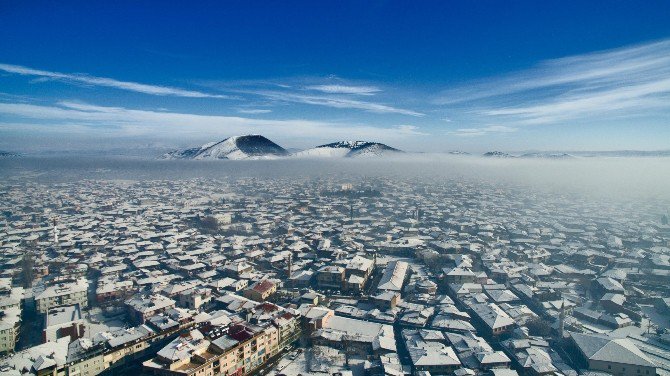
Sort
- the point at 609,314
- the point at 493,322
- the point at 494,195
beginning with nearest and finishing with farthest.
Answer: the point at 493,322, the point at 609,314, the point at 494,195

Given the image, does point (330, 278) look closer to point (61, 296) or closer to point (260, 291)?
point (260, 291)

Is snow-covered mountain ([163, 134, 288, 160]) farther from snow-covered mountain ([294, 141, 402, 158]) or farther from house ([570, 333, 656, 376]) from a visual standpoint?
house ([570, 333, 656, 376])

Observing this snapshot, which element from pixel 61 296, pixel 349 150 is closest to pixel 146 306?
pixel 61 296

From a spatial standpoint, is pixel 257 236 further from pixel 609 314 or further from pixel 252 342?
pixel 609 314

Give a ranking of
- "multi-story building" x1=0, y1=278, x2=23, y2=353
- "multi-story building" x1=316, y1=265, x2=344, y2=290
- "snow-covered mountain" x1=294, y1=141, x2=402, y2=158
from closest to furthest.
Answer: "multi-story building" x1=0, y1=278, x2=23, y2=353 < "multi-story building" x1=316, y1=265, x2=344, y2=290 < "snow-covered mountain" x1=294, y1=141, x2=402, y2=158

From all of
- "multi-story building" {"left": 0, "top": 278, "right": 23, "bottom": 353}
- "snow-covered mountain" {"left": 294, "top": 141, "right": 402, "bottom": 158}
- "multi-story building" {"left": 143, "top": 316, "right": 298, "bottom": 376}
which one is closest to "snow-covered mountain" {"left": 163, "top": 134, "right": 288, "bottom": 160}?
"snow-covered mountain" {"left": 294, "top": 141, "right": 402, "bottom": 158}

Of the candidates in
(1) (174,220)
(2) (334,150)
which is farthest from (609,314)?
(2) (334,150)
